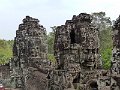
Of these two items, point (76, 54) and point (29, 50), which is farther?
point (29, 50)

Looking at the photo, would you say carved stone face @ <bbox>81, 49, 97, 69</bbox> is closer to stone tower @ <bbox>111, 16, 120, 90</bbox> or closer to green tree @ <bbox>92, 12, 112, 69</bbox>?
stone tower @ <bbox>111, 16, 120, 90</bbox>

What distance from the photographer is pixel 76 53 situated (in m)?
15.2

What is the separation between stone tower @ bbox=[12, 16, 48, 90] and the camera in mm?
17078

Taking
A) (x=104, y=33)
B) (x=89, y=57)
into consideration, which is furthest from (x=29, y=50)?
(x=104, y=33)

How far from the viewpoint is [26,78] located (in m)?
16.9

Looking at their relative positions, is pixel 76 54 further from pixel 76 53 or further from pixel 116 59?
pixel 116 59

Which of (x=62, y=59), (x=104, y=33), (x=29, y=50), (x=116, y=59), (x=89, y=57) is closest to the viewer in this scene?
(x=116, y=59)

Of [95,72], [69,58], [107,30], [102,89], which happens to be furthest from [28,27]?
[107,30]

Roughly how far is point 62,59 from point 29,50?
2346mm

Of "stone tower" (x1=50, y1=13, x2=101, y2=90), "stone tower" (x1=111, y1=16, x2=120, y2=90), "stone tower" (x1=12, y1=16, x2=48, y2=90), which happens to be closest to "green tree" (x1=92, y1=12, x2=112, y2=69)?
"stone tower" (x1=12, y1=16, x2=48, y2=90)

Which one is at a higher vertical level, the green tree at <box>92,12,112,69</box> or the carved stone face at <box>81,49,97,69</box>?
the green tree at <box>92,12,112,69</box>

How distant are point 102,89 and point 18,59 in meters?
6.89

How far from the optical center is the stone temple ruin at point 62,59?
14438 mm

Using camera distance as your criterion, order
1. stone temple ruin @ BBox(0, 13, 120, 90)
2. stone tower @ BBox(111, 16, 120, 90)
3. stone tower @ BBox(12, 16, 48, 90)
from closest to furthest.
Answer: stone tower @ BBox(111, 16, 120, 90)
stone temple ruin @ BBox(0, 13, 120, 90)
stone tower @ BBox(12, 16, 48, 90)
